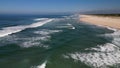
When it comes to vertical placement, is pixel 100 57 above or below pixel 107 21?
above

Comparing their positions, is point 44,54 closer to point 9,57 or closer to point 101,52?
point 9,57

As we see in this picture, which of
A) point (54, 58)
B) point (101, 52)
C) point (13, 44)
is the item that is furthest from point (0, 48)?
point (101, 52)

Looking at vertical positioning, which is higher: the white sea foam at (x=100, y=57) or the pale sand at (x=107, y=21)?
the white sea foam at (x=100, y=57)

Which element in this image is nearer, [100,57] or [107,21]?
[100,57]

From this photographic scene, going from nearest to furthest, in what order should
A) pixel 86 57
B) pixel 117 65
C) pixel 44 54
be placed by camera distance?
pixel 117 65 → pixel 86 57 → pixel 44 54

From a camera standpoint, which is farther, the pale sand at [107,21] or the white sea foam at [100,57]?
the pale sand at [107,21]

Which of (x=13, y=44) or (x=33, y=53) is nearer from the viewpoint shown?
(x=33, y=53)

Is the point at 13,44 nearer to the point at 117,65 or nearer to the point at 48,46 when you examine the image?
the point at 48,46

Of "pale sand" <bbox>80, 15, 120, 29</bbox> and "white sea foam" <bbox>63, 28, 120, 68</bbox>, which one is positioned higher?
"white sea foam" <bbox>63, 28, 120, 68</bbox>

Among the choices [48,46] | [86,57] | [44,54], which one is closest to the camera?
[86,57]

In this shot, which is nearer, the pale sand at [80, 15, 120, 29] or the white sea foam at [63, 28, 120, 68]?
the white sea foam at [63, 28, 120, 68]
